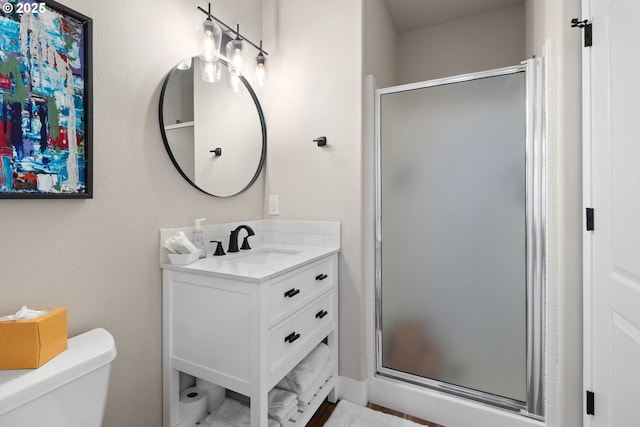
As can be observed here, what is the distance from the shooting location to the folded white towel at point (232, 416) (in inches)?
52.0

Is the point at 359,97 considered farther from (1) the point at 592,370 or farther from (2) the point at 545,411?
(2) the point at 545,411

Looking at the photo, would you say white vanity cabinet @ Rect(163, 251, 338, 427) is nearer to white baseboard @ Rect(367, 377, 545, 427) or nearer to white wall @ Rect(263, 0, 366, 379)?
white wall @ Rect(263, 0, 366, 379)

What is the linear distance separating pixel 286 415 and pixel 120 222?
3.56 ft

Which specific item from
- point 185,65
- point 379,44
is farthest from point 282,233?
point 379,44

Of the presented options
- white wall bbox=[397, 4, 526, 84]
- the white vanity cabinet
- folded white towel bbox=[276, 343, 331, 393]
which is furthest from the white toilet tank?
white wall bbox=[397, 4, 526, 84]

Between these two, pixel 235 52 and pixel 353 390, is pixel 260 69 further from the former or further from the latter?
pixel 353 390

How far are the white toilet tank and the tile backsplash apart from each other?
679 mm

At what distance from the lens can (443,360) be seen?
164 centimetres

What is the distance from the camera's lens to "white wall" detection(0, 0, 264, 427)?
97 cm

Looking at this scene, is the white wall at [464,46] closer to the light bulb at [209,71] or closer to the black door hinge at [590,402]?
the light bulb at [209,71]

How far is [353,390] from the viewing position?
5.70 ft

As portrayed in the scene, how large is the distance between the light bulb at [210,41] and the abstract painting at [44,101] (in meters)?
0.49

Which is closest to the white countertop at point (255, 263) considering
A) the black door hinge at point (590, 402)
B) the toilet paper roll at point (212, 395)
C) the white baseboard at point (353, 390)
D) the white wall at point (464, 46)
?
the toilet paper roll at point (212, 395)

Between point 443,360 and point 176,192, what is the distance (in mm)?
1643
